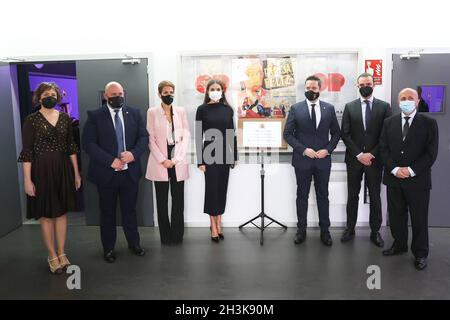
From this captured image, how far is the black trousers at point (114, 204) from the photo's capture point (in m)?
3.81

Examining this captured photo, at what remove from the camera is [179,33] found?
185 inches

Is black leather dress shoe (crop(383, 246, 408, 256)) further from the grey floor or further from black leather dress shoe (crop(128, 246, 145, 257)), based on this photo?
black leather dress shoe (crop(128, 246, 145, 257))

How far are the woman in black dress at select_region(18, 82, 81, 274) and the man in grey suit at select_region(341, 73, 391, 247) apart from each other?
8.59 ft

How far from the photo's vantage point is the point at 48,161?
11.5 ft

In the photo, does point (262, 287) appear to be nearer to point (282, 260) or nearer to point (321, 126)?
point (282, 260)

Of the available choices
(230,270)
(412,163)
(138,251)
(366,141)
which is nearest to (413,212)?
(412,163)

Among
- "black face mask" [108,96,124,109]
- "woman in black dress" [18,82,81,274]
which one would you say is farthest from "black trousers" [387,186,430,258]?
"woman in black dress" [18,82,81,274]

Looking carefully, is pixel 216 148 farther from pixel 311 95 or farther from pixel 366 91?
pixel 366 91

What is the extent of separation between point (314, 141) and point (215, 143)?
0.98 m

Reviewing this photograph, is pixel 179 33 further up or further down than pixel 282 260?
further up

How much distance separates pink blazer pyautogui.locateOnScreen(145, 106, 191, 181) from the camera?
4.10m

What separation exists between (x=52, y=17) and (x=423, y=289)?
4576mm
